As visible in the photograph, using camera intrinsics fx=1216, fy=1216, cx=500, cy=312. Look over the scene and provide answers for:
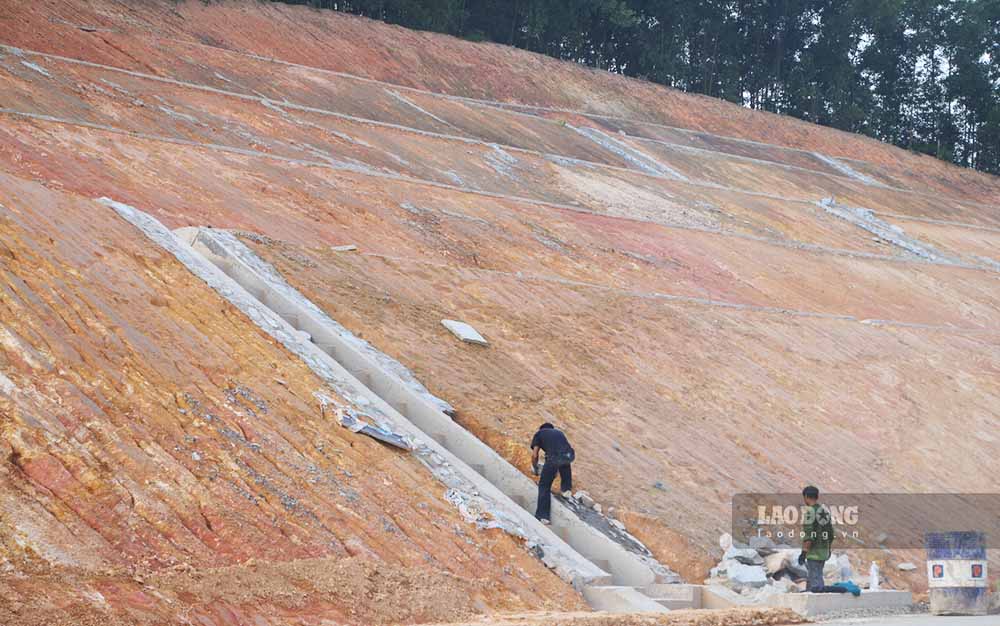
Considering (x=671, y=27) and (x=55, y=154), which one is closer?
(x=55, y=154)

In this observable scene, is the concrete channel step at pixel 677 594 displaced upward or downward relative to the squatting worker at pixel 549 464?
downward

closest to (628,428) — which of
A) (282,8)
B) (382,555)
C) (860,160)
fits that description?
(382,555)

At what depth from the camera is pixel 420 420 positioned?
13453 mm

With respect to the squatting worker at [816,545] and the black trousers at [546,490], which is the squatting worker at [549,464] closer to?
the black trousers at [546,490]

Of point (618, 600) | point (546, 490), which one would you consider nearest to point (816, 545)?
point (618, 600)

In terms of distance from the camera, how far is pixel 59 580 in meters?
7.66

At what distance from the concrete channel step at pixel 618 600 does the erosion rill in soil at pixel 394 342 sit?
0.16 m

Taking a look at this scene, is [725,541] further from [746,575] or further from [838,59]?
[838,59]

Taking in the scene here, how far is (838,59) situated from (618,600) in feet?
173

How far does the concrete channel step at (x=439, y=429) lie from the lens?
439 inches

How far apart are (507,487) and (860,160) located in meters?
38.1

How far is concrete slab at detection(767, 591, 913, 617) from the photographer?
33.6ft

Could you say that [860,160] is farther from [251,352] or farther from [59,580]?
[59,580]

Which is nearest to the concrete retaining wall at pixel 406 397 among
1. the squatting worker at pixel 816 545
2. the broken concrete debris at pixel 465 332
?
the squatting worker at pixel 816 545
